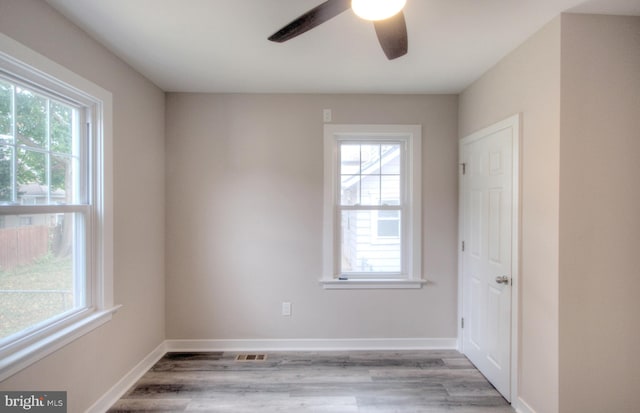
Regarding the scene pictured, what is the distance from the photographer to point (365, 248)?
9.51 ft

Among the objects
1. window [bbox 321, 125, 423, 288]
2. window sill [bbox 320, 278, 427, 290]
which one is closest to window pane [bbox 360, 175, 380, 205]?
window [bbox 321, 125, 423, 288]

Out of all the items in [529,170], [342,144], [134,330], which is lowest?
[134,330]

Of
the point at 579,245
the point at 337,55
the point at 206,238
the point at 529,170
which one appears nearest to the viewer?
the point at 579,245

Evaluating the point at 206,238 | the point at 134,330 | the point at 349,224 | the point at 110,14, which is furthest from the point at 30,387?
the point at 349,224

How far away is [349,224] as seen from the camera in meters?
2.90

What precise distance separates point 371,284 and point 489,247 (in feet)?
3.48

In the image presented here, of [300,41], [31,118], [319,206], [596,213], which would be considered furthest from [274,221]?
[596,213]

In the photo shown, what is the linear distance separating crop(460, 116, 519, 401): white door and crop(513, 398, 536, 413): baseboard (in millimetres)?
83

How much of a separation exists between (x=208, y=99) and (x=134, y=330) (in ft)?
6.83

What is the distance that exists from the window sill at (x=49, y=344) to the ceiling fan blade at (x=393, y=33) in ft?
7.35

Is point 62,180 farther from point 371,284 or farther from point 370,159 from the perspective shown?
point 371,284

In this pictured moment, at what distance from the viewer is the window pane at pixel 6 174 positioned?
4.65 feet

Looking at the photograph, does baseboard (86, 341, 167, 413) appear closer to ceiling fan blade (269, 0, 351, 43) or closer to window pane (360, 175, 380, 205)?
window pane (360, 175, 380, 205)

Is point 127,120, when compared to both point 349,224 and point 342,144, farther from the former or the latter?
point 349,224
